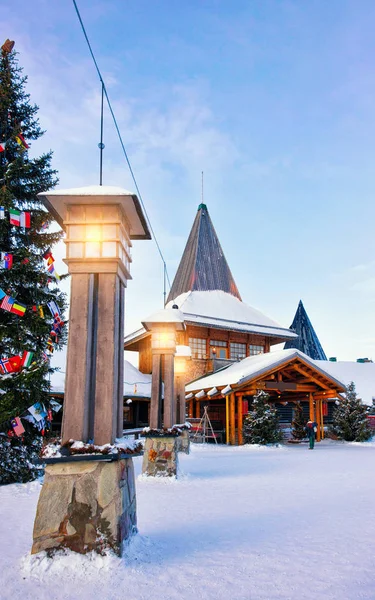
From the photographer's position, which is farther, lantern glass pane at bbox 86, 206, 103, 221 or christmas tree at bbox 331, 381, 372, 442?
christmas tree at bbox 331, 381, 372, 442

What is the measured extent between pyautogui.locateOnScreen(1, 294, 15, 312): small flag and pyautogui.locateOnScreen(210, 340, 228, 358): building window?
60.4 feet

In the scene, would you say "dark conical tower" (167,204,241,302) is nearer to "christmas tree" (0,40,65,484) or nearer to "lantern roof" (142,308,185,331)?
"lantern roof" (142,308,185,331)

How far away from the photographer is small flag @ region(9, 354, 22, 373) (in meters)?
8.64

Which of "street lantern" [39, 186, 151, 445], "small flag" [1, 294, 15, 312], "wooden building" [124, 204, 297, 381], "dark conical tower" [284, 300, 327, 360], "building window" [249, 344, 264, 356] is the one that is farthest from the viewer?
"dark conical tower" [284, 300, 327, 360]

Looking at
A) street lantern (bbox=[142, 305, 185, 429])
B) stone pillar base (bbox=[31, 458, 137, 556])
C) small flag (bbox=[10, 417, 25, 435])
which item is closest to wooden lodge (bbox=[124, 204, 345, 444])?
street lantern (bbox=[142, 305, 185, 429])

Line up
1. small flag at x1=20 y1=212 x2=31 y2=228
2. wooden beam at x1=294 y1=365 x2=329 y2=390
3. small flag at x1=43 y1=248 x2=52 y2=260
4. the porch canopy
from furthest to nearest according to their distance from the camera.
→ wooden beam at x1=294 y1=365 x2=329 y2=390, the porch canopy, small flag at x1=43 y1=248 x2=52 y2=260, small flag at x1=20 y1=212 x2=31 y2=228

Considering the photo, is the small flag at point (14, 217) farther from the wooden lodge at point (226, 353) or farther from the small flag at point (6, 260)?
the wooden lodge at point (226, 353)

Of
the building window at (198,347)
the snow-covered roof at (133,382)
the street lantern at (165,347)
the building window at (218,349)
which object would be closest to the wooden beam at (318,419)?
the building window at (218,349)

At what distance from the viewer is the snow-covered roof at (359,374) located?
28962 millimetres

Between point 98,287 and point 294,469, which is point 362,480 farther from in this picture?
point 98,287

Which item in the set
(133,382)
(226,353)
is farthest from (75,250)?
(226,353)

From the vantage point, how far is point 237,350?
27.5m

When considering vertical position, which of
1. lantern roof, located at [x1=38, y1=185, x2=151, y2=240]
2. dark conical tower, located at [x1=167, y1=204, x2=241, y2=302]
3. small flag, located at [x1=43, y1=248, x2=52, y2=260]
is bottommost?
lantern roof, located at [x1=38, y1=185, x2=151, y2=240]

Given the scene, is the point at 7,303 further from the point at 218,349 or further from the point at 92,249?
the point at 218,349
